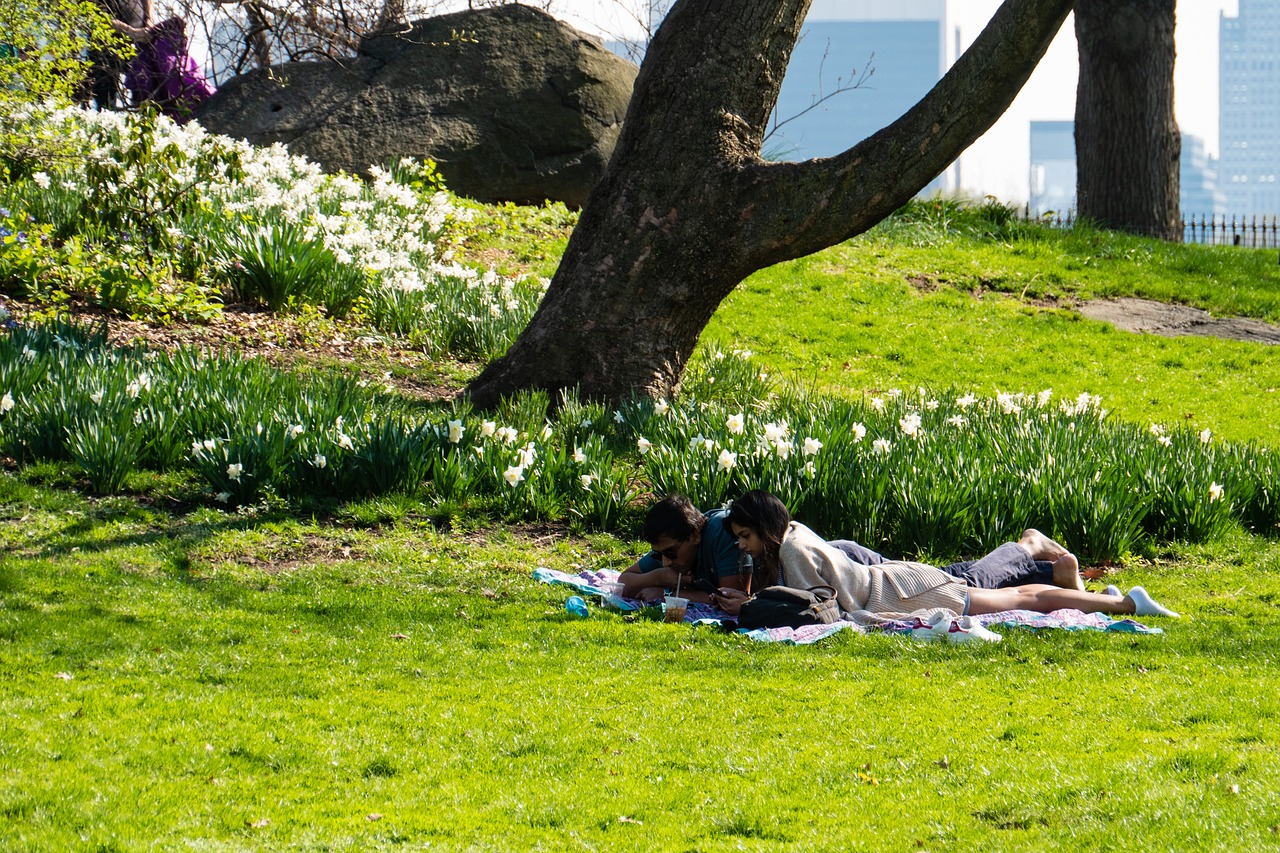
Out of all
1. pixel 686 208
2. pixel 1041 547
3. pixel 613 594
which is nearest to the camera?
pixel 613 594

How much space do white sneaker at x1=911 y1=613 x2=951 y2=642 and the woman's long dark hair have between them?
0.67 meters

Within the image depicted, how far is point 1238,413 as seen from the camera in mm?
10617

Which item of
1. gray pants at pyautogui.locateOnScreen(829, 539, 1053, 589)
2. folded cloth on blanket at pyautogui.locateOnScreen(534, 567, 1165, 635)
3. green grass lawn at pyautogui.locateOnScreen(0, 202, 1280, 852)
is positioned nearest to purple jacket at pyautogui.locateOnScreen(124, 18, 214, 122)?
green grass lawn at pyautogui.locateOnScreen(0, 202, 1280, 852)

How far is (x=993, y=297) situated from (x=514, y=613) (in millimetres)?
10302

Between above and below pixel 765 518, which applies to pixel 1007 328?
above

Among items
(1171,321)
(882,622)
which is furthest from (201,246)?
(1171,321)

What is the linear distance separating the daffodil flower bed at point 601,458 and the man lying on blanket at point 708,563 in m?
0.59

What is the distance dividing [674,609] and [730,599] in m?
0.25

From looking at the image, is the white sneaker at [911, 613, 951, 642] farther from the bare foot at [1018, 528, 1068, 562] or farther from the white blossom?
the white blossom

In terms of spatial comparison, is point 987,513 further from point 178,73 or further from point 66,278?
point 178,73

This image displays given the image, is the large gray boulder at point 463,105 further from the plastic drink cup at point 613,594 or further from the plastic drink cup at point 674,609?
the plastic drink cup at point 674,609

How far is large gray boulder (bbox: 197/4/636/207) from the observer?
15.1m

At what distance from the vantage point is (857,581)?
215 inches

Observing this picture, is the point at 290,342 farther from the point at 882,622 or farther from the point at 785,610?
the point at 882,622
